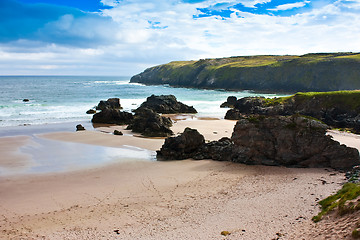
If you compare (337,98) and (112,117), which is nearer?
(337,98)

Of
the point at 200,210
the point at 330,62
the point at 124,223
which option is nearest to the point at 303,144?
the point at 200,210

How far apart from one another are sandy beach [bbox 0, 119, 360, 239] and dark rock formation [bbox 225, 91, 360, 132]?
19875 mm

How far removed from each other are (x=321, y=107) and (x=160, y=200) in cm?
3029

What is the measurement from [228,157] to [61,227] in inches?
466

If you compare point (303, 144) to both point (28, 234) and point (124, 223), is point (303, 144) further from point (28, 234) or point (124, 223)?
point (28, 234)

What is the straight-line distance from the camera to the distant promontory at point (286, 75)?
84.1m

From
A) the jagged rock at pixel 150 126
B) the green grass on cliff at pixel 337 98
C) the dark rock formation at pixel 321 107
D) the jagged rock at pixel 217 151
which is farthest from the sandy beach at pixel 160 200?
the green grass on cliff at pixel 337 98

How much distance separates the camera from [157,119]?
99.7 feet

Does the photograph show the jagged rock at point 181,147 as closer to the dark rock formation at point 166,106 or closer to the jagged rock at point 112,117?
the jagged rock at point 112,117

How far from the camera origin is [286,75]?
94.9 metres

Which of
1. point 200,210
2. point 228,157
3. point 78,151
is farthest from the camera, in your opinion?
point 78,151

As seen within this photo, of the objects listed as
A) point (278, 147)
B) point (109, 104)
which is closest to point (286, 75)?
point (109, 104)

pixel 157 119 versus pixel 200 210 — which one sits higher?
pixel 157 119

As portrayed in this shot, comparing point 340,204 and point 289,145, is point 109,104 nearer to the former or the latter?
point 289,145
